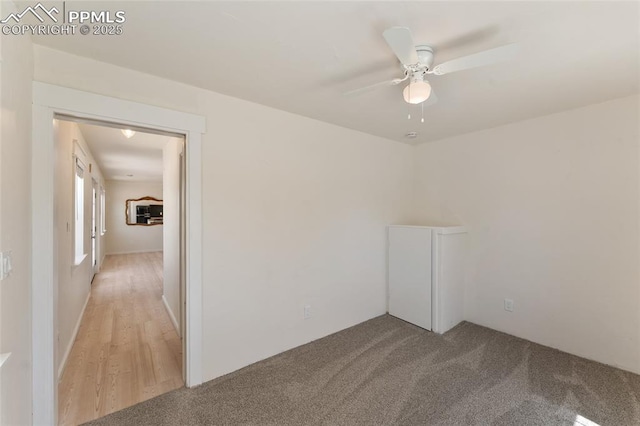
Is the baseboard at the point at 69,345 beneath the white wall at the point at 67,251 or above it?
beneath

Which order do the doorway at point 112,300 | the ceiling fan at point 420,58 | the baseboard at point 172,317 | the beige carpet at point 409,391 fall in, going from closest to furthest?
the ceiling fan at point 420,58, the beige carpet at point 409,391, the doorway at point 112,300, the baseboard at point 172,317

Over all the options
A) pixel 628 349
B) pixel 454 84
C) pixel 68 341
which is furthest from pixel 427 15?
pixel 68 341

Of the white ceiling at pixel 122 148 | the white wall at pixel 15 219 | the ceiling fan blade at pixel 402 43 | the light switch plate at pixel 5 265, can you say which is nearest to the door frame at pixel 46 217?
the white wall at pixel 15 219

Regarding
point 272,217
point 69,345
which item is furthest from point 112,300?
point 272,217

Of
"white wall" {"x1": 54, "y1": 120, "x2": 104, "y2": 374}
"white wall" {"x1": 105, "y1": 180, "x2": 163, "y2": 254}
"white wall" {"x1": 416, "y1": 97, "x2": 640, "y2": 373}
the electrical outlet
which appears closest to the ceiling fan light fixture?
"white wall" {"x1": 416, "y1": 97, "x2": 640, "y2": 373}

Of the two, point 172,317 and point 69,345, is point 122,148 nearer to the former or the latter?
point 172,317

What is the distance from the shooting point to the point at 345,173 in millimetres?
3037

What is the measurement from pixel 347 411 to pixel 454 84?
2473 mm

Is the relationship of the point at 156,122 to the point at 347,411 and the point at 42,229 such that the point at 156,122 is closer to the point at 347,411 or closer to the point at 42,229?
the point at 42,229

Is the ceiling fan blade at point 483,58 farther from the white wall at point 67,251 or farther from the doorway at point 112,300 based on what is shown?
the white wall at point 67,251

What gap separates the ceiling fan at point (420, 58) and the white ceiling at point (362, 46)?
0.12 meters

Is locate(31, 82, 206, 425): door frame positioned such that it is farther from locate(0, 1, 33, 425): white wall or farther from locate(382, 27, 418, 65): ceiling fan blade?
locate(382, 27, 418, 65): ceiling fan blade

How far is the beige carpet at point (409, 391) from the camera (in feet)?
5.67

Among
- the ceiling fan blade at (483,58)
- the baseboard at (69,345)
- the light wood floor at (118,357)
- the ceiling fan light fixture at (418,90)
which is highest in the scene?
the ceiling fan blade at (483,58)
